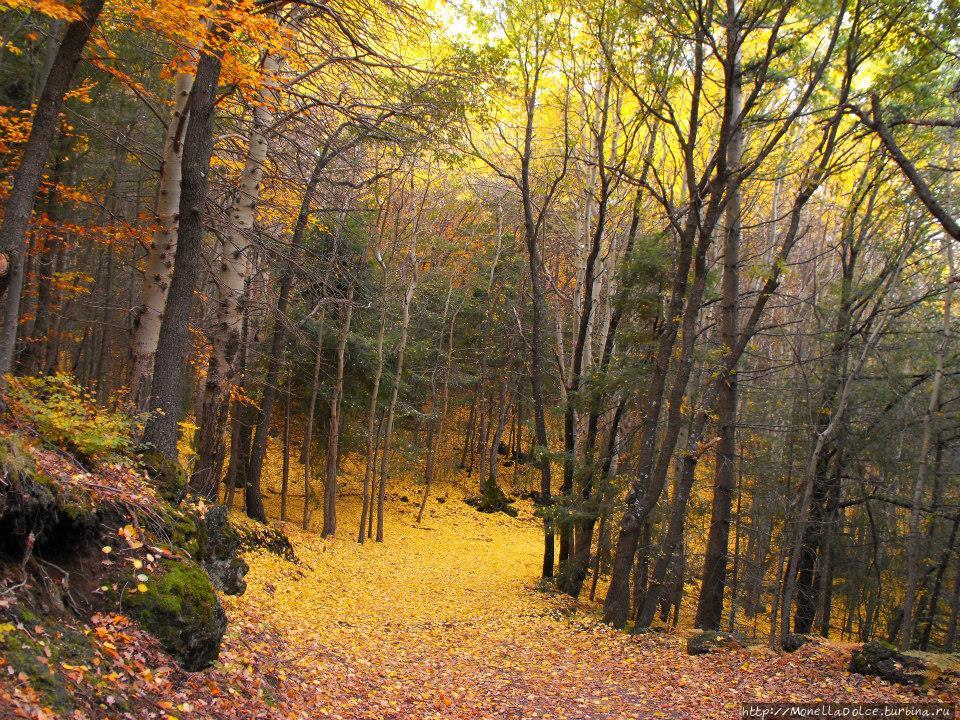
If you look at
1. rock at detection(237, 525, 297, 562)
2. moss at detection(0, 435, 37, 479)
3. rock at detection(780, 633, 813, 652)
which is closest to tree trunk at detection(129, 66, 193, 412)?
rock at detection(237, 525, 297, 562)

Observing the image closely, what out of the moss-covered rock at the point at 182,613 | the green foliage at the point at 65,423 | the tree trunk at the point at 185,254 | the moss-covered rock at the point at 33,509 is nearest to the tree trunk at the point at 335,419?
the tree trunk at the point at 185,254

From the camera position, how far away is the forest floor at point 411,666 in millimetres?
4015

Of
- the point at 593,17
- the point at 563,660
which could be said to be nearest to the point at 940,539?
the point at 563,660

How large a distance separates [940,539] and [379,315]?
14.2 metres

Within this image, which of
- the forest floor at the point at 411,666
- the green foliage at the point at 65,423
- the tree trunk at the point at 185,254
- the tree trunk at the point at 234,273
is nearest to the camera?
the forest floor at the point at 411,666

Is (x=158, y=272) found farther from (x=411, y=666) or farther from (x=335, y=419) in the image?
(x=335, y=419)

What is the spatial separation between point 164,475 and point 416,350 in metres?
13.5

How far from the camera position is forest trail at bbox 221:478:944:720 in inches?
242

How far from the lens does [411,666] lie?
7480 millimetres

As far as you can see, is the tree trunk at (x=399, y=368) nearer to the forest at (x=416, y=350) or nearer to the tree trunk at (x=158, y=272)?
the forest at (x=416, y=350)

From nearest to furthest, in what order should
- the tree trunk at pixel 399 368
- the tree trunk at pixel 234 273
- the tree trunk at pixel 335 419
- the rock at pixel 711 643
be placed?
the rock at pixel 711 643 < the tree trunk at pixel 234 273 < the tree trunk at pixel 335 419 < the tree trunk at pixel 399 368

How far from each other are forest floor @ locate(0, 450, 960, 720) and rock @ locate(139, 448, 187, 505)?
1.37 m

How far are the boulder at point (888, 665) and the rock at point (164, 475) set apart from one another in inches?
290

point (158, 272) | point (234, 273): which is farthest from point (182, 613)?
point (234, 273)
